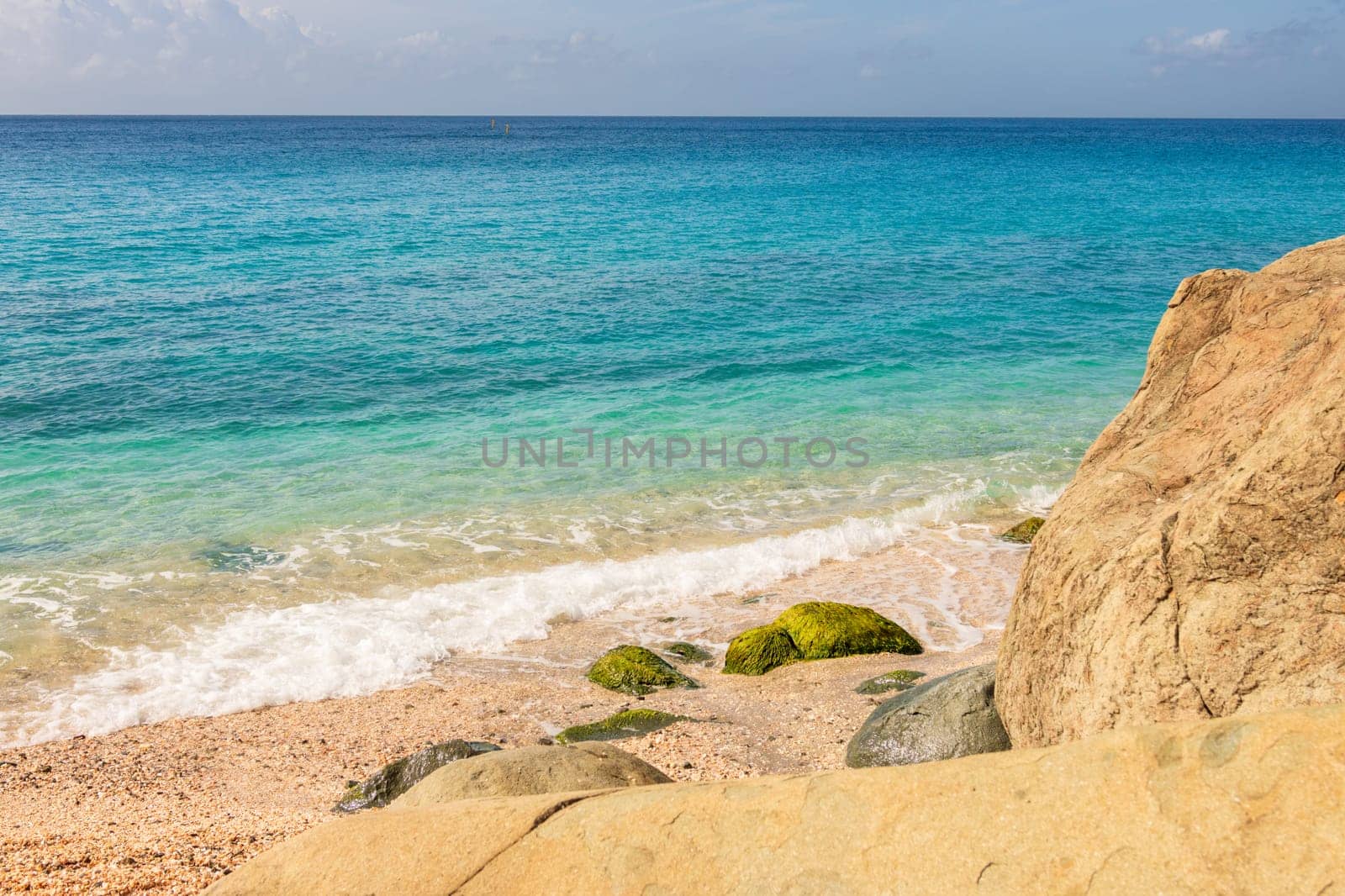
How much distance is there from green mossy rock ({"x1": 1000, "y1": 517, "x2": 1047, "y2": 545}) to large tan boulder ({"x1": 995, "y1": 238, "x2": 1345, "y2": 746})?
7998 mm

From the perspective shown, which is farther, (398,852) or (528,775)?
(528,775)

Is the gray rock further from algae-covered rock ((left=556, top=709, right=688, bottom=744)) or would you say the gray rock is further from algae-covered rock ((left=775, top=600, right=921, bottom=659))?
algae-covered rock ((left=775, top=600, right=921, bottom=659))

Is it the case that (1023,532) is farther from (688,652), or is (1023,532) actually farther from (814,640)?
(688,652)

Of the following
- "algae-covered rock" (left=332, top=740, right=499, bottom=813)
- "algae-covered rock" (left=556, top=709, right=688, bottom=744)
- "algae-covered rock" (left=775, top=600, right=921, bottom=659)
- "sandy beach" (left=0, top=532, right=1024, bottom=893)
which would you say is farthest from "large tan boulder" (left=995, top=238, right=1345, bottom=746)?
"algae-covered rock" (left=775, top=600, right=921, bottom=659)

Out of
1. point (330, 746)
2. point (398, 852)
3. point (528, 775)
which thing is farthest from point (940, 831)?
point (330, 746)

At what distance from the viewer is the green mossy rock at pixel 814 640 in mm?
10492

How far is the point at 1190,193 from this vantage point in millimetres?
60562

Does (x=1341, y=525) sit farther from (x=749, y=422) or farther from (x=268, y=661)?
(x=749, y=422)

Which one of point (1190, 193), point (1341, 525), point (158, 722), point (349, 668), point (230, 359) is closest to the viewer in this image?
point (1341, 525)

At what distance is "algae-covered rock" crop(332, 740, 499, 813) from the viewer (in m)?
7.39

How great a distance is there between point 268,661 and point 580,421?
9.72 m

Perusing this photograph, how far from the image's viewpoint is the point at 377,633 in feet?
37.3

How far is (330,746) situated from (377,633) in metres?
2.55

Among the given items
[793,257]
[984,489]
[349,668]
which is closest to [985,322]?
[793,257]
